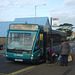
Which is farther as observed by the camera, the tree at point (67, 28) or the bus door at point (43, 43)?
the tree at point (67, 28)

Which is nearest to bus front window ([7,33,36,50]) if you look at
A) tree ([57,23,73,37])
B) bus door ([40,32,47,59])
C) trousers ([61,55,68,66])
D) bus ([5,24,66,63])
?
bus ([5,24,66,63])

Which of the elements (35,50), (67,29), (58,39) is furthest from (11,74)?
(67,29)

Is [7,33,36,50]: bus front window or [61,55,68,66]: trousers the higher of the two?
[7,33,36,50]: bus front window

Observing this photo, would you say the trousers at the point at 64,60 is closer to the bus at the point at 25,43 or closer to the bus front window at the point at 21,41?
the bus at the point at 25,43

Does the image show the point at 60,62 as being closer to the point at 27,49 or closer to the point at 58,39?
the point at 27,49

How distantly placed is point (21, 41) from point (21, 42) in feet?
0.22

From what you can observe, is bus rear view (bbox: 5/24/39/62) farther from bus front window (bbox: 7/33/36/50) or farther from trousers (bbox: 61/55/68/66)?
trousers (bbox: 61/55/68/66)

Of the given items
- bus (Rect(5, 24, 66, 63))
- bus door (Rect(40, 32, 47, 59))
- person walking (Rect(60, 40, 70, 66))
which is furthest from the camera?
bus door (Rect(40, 32, 47, 59))

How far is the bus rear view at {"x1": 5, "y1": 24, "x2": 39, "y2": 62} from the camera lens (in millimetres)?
10344

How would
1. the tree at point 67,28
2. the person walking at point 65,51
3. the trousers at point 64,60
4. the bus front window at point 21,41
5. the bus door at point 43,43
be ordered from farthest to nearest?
the tree at point 67,28 → the bus door at point 43,43 → the bus front window at point 21,41 → the trousers at point 64,60 → the person walking at point 65,51

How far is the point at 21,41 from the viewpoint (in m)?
10.6

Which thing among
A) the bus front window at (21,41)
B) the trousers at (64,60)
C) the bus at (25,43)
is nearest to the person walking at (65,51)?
the trousers at (64,60)

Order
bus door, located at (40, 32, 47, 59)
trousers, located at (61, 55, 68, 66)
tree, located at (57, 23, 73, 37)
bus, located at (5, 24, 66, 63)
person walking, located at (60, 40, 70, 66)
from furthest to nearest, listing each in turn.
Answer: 1. tree, located at (57, 23, 73, 37)
2. bus door, located at (40, 32, 47, 59)
3. bus, located at (5, 24, 66, 63)
4. trousers, located at (61, 55, 68, 66)
5. person walking, located at (60, 40, 70, 66)

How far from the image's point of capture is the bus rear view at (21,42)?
33.9 feet
